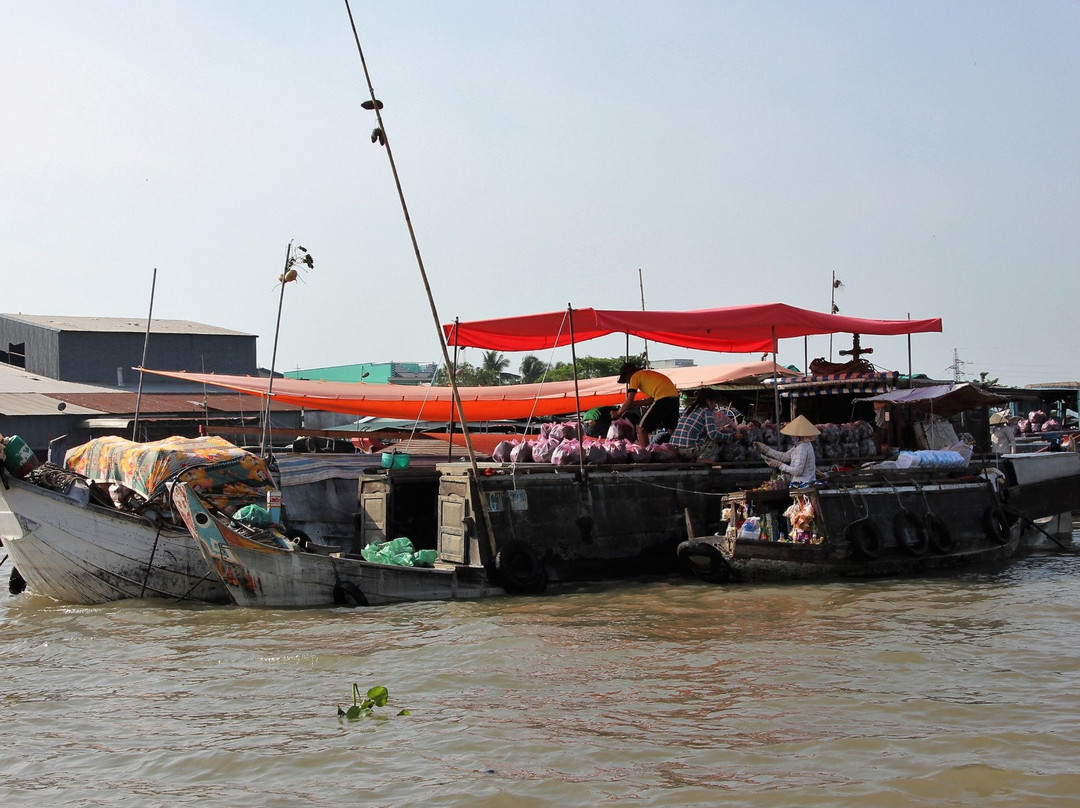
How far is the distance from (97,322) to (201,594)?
2450 cm

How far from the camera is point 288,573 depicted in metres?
8.66

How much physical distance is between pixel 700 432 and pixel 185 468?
530 centimetres

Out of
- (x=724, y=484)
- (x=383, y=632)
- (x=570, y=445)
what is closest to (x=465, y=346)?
(x=570, y=445)

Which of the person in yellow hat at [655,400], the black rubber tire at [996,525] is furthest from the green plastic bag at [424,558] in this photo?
the black rubber tire at [996,525]

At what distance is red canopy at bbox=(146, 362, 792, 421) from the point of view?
14.4 meters

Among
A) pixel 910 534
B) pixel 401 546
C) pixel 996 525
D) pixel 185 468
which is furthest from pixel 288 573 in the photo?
pixel 996 525

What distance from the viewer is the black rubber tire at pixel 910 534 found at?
10328mm

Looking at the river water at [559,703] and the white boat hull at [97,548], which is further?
the white boat hull at [97,548]

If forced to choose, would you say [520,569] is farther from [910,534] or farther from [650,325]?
[910,534]

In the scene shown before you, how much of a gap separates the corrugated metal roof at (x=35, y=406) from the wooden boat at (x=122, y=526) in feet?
46.9

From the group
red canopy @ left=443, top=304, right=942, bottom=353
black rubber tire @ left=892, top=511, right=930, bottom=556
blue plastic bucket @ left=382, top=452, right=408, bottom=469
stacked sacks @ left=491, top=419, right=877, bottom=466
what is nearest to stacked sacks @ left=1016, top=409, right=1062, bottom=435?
stacked sacks @ left=491, top=419, right=877, bottom=466

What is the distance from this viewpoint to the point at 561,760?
4.98 m

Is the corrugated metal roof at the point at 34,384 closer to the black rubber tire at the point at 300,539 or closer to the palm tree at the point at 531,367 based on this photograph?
the black rubber tire at the point at 300,539

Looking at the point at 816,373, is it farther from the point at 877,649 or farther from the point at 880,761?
the point at 880,761
